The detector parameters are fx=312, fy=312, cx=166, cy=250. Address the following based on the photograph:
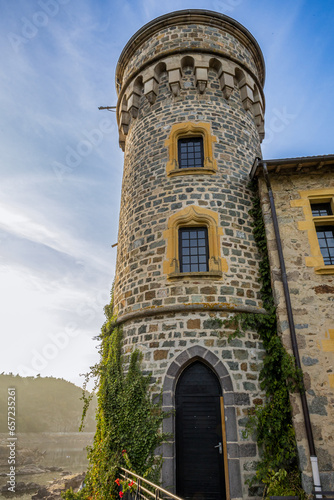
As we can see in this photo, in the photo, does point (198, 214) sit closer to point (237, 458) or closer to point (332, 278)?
point (332, 278)

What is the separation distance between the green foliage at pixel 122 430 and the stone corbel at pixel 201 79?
817 centimetres

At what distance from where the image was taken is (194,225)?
7.96 meters

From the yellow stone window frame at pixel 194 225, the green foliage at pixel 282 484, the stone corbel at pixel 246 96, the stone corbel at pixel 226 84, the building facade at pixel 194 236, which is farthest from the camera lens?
the stone corbel at pixel 246 96

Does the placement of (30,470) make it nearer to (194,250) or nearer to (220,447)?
(220,447)

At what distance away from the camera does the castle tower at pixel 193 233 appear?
20.0 ft

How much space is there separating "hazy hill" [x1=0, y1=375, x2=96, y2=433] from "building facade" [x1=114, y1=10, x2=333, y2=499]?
52.2 meters

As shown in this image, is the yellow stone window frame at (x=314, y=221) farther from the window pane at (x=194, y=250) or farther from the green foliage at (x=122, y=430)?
the green foliage at (x=122, y=430)

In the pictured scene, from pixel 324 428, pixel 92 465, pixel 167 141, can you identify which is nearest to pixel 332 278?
pixel 324 428

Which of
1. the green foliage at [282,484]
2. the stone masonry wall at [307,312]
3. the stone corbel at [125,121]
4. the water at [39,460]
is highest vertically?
the stone corbel at [125,121]

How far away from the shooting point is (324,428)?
5.81 m

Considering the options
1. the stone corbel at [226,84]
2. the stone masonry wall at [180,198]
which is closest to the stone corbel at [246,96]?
the stone masonry wall at [180,198]

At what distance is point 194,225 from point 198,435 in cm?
464

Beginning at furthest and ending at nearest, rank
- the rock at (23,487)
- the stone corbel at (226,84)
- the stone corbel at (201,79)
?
1. the rock at (23,487)
2. the stone corbel at (226,84)
3. the stone corbel at (201,79)

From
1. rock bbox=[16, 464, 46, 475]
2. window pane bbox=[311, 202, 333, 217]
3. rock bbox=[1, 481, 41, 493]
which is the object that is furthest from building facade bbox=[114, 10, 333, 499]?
rock bbox=[16, 464, 46, 475]
